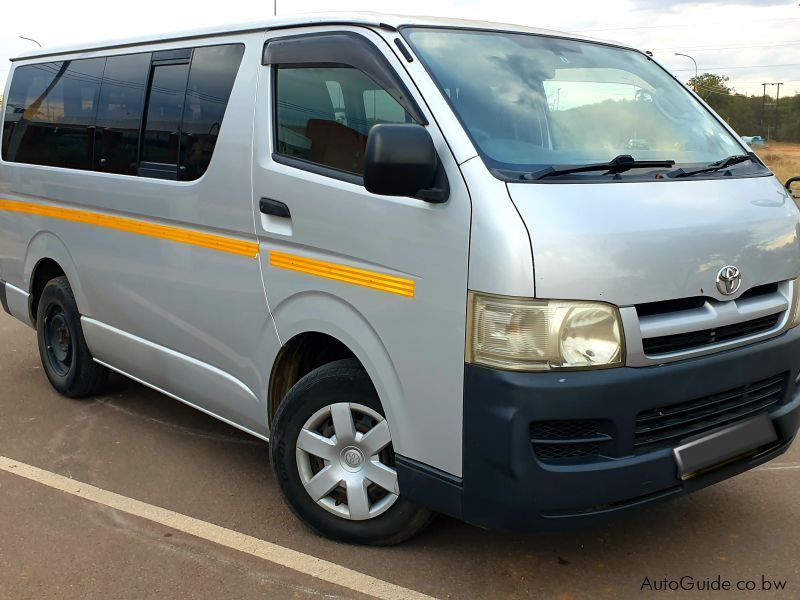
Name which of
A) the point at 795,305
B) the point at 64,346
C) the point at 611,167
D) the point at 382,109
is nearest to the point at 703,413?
the point at 795,305

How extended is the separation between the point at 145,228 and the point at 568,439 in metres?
2.59

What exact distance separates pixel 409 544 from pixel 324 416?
0.66 m

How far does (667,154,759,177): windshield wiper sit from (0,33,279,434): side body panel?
178 centimetres

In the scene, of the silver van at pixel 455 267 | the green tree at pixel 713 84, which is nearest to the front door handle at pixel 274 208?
the silver van at pixel 455 267

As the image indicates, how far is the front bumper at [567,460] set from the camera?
9.00 feet

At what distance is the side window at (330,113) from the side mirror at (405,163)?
265 millimetres

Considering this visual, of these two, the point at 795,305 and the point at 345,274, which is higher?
the point at 345,274

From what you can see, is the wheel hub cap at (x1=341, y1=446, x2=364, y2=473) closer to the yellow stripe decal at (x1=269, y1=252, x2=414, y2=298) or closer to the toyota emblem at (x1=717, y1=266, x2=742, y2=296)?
the yellow stripe decal at (x1=269, y1=252, x2=414, y2=298)

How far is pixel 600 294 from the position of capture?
2742 millimetres

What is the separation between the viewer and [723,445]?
10.1 feet

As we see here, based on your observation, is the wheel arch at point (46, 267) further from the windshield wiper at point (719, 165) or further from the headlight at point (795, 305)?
the headlight at point (795, 305)

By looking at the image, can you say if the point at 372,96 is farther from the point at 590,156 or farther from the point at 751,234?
the point at 751,234

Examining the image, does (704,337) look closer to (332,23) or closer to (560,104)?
(560,104)

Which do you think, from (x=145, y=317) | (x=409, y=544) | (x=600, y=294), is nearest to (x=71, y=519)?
(x=145, y=317)
